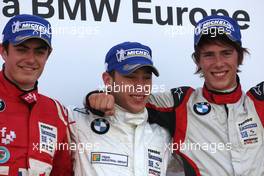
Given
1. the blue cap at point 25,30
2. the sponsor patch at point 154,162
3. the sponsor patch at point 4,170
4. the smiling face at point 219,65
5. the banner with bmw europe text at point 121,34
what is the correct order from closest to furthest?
the sponsor patch at point 4,170
the blue cap at point 25,30
the sponsor patch at point 154,162
the smiling face at point 219,65
the banner with bmw europe text at point 121,34

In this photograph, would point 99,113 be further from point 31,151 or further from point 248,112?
point 248,112

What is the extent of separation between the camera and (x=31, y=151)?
1608 mm

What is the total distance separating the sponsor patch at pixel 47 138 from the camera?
5.48 feet

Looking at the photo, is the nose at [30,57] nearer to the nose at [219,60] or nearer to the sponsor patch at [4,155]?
the sponsor patch at [4,155]

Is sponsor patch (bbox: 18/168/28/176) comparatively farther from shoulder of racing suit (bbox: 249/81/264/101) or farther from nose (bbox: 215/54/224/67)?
shoulder of racing suit (bbox: 249/81/264/101)

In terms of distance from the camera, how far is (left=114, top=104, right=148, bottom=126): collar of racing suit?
179 cm

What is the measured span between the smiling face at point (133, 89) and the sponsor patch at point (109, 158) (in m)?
0.19

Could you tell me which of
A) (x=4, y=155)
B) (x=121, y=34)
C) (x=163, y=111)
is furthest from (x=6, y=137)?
(x=121, y=34)

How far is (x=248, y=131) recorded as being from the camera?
72.0 inches

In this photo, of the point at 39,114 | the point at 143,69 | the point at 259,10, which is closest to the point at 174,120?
the point at 143,69

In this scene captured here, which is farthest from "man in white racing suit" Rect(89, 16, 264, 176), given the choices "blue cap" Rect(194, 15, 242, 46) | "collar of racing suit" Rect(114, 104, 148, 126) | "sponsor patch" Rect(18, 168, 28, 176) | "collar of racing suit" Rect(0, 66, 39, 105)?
"sponsor patch" Rect(18, 168, 28, 176)

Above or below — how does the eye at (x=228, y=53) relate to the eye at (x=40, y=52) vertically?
below

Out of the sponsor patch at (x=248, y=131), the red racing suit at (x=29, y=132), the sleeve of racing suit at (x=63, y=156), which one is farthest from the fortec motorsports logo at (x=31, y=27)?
the sponsor patch at (x=248, y=131)

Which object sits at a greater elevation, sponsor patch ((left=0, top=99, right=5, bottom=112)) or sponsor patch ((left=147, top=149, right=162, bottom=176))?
sponsor patch ((left=0, top=99, right=5, bottom=112))
